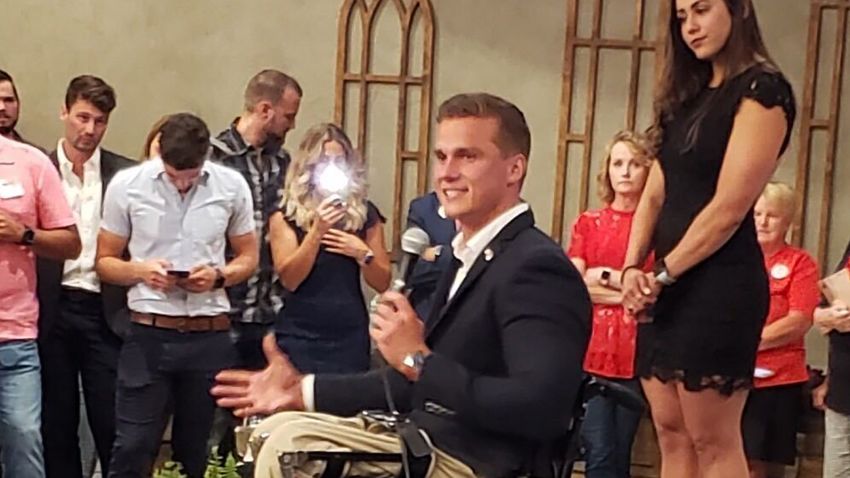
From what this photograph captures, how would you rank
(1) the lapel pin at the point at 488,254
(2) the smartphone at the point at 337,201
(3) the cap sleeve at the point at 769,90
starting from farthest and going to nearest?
(2) the smartphone at the point at 337,201 < (3) the cap sleeve at the point at 769,90 < (1) the lapel pin at the point at 488,254

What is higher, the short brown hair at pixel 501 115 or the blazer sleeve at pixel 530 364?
the short brown hair at pixel 501 115

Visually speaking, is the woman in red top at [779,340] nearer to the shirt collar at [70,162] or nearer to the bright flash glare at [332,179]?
the bright flash glare at [332,179]

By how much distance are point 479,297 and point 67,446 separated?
8.07 feet

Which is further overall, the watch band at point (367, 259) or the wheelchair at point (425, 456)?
the watch band at point (367, 259)

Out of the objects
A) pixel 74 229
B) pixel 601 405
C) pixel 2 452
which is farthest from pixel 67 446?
pixel 601 405

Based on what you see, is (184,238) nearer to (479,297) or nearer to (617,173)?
(617,173)

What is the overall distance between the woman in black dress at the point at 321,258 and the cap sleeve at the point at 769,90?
72.3 inches

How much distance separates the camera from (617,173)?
4.23 metres

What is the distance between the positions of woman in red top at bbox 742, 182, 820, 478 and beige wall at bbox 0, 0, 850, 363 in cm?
104

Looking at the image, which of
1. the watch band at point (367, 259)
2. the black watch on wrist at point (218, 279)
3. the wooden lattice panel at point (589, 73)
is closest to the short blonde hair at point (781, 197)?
the wooden lattice panel at point (589, 73)

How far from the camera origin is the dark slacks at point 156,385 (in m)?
3.81

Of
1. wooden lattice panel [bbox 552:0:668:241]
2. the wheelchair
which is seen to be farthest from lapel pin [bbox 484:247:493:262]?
wooden lattice panel [bbox 552:0:668:241]

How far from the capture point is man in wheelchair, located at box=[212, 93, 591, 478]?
6.81 feet

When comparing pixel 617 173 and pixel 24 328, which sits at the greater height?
pixel 617 173
